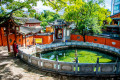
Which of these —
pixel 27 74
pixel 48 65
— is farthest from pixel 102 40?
pixel 27 74

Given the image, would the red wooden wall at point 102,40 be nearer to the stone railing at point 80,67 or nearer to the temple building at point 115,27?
the temple building at point 115,27

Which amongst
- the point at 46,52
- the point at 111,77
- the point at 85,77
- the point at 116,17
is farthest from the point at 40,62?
the point at 116,17

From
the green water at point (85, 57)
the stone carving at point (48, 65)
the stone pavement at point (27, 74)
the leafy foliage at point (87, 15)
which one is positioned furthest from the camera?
the leafy foliage at point (87, 15)

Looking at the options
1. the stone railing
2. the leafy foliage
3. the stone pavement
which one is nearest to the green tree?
the leafy foliage

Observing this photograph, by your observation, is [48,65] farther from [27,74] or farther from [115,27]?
[115,27]

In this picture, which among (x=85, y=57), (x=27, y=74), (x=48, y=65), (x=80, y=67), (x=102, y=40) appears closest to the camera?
(x=80, y=67)

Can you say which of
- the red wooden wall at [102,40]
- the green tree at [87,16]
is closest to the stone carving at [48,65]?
the green tree at [87,16]

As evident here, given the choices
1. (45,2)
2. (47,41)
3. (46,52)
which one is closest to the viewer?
(45,2)

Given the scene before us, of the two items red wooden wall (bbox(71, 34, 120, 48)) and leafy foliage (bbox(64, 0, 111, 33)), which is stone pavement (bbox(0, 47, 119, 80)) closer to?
red wooden wall (bbox(71, 34, 120, 48))

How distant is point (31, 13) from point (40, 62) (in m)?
7.69

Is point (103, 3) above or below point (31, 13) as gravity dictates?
above

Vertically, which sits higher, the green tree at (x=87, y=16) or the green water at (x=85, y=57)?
the green tree at (x=87, y=16)

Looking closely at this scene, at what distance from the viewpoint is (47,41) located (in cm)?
2159

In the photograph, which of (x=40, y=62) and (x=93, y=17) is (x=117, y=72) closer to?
(x=40, y=62)
